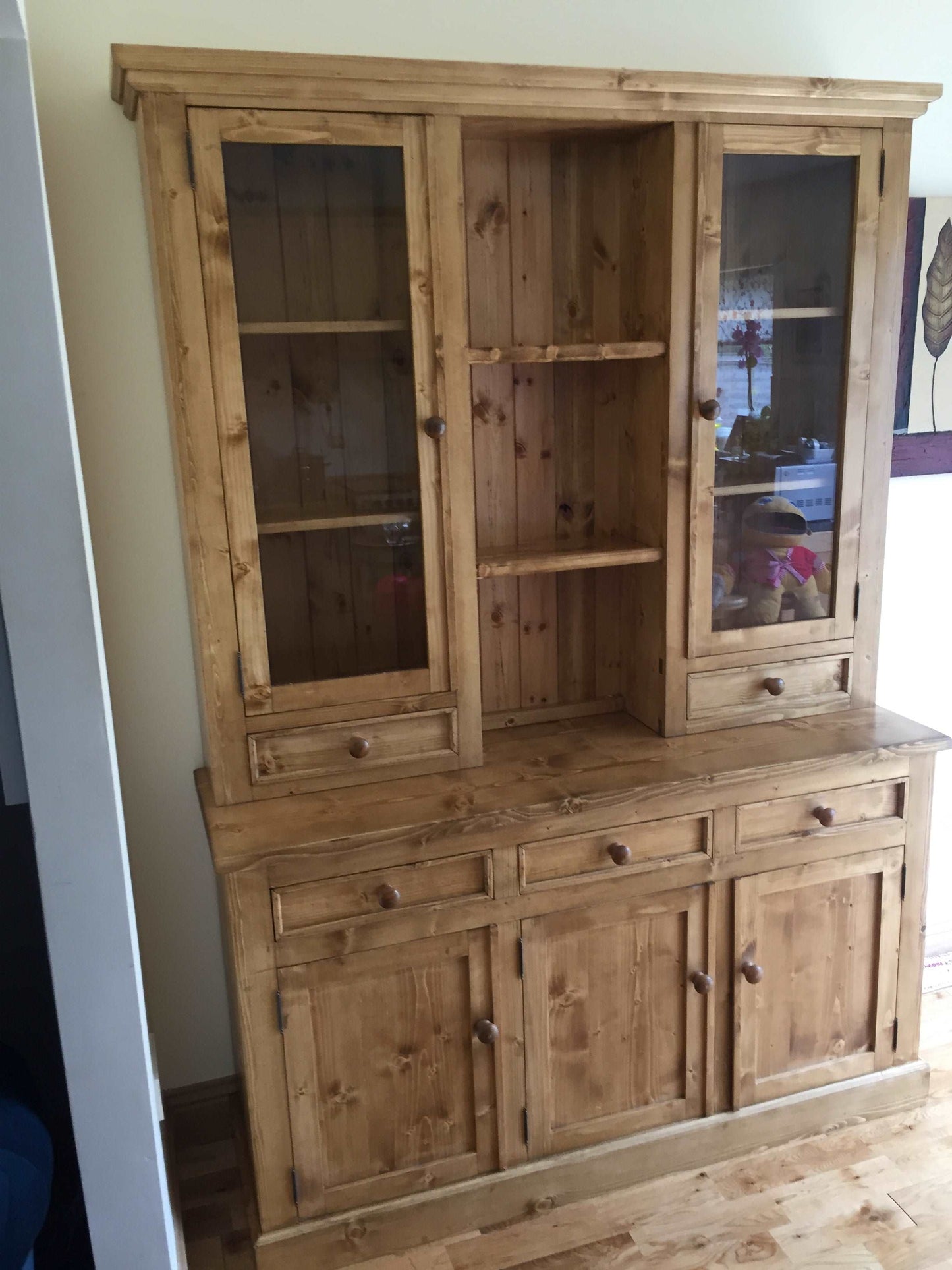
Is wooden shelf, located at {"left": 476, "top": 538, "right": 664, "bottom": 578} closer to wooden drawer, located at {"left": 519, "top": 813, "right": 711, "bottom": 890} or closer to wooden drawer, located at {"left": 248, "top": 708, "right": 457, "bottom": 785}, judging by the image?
wooden drawer, located at {"left": 248, "top": 708, "right": 457, "bottom": 785}

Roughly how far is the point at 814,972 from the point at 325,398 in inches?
59.2

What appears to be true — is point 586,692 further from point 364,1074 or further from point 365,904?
point 364,1074

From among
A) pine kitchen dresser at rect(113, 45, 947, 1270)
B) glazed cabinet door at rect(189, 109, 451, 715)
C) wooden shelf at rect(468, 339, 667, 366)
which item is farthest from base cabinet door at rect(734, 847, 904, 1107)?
wooden shelf at rect(468, 339, 667, 366)

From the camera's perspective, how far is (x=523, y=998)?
1.92 meters

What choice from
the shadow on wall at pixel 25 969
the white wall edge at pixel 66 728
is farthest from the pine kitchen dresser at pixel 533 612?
the white wall edge at pixel 66 728

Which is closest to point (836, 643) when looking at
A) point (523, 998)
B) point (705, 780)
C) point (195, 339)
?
point (705, 780)

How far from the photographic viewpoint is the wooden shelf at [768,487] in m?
2.06

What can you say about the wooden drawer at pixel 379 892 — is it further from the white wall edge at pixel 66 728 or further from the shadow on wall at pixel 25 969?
the white wall edge at pixel 66 728

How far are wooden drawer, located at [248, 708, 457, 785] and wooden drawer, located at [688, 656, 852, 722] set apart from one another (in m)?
0.54

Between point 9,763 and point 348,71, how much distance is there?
120 centimetres

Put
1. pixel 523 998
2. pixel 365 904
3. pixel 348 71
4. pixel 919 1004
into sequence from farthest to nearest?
pixel 919 1004
pixel 523 998
pixel 365 904
pixel 348 71

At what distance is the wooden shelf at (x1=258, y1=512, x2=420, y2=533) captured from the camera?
1784 millimetres

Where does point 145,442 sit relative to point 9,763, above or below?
above

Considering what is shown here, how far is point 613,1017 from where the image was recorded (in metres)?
2.00
